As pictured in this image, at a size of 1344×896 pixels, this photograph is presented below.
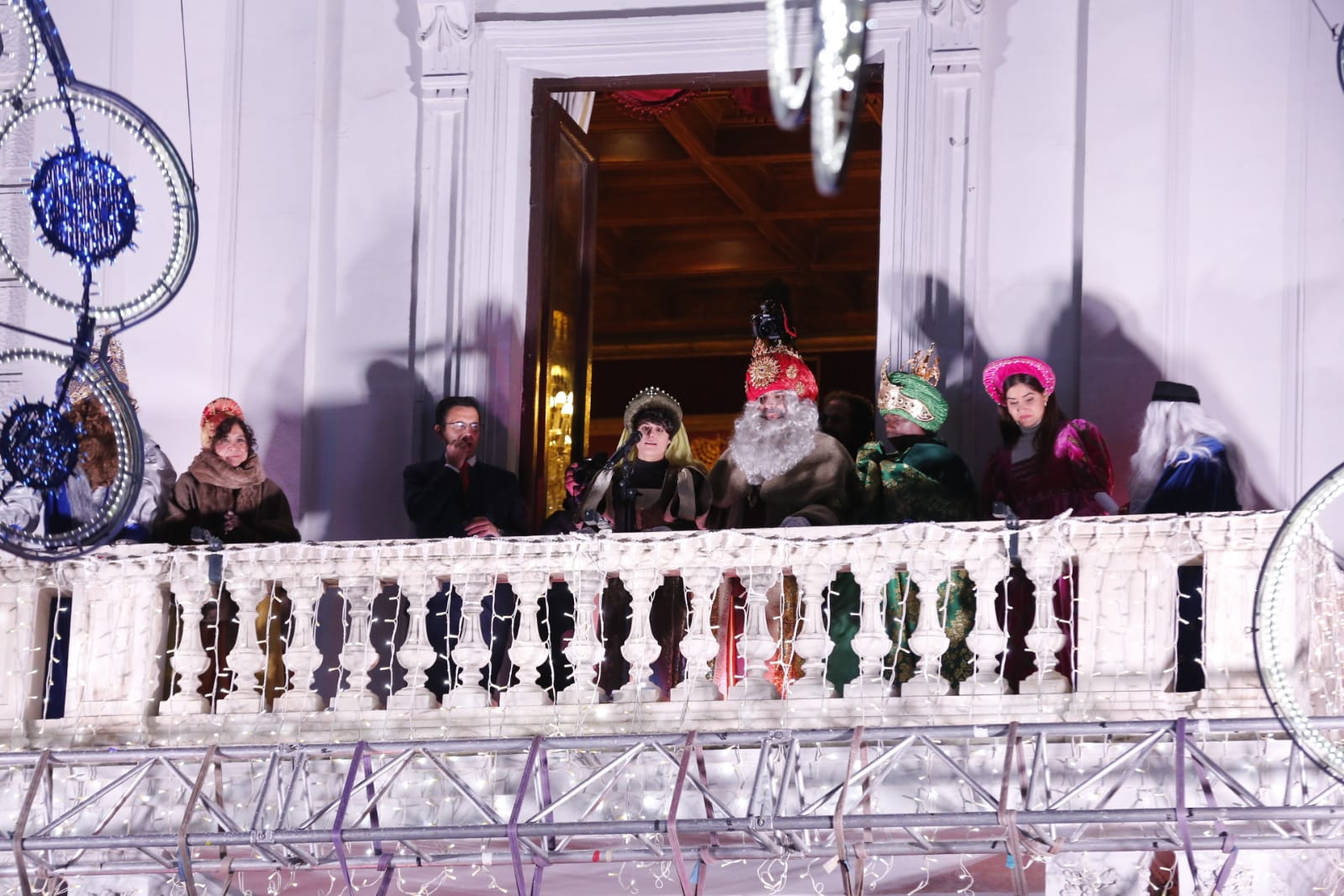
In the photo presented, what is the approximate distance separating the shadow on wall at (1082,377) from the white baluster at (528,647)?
8.49ft

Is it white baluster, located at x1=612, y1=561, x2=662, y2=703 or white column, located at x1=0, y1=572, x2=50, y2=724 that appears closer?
white baluster, located at x1=612, y1=561, x2=662, y2=703

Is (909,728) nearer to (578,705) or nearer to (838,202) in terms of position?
(578,705)

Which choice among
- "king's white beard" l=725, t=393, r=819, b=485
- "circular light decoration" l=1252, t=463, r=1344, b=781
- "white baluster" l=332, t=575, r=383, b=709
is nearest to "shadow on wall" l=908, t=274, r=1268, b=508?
"king's white beard" l=725, t=393, r=819, b=485

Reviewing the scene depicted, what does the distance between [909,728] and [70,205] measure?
3.63 m

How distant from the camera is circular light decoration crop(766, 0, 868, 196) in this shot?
6.12m

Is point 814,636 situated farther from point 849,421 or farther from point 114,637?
point 114,637

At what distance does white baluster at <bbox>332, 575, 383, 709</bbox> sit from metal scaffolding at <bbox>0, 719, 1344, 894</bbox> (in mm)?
288

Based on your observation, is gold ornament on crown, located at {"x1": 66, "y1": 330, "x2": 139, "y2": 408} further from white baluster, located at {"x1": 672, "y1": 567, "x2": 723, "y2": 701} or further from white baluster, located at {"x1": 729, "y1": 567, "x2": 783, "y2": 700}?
white baluster, located at {"x1": 729, "y1": 567, "x2": 783, "y2": 700}

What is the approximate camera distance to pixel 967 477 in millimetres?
10430

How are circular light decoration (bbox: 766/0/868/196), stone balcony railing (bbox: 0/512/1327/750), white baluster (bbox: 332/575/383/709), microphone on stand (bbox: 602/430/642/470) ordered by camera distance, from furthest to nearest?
microphone on stand (bbox: 602/430/642/470) → white baluster (bbox: 332/575/383/709) → stone balcony railing (bbox: 0/512/1327/750) → circular light decoration (bbox: 766/0/868/196)

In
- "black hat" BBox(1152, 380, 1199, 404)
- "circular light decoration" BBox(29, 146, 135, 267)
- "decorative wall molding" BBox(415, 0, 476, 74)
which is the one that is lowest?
"black hat" BBox(1152, 380, 1199, 404)

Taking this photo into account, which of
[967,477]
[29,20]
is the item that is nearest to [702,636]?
[967,477]

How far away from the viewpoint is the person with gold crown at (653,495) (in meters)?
10.7

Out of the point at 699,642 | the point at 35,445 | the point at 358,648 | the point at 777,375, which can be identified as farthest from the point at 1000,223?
the point at 35,445
